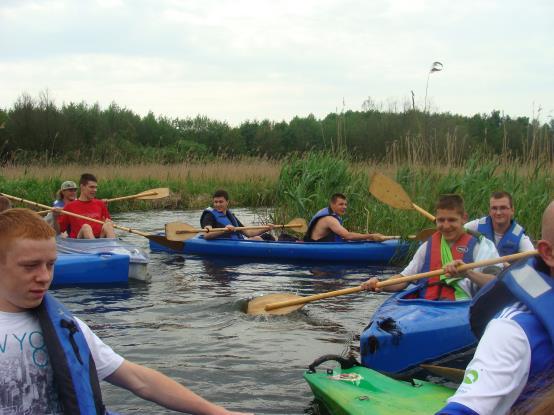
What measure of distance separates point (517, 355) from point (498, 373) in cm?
6

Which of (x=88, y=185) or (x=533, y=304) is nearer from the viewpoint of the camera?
(x=533, y=304)

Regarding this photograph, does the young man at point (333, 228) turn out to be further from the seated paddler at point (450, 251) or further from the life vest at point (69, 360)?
the life vest at point (69, 360)

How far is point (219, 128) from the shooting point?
3547cm

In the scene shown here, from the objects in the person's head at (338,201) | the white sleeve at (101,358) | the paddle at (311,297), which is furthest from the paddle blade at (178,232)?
the white sleeve at (101,358)

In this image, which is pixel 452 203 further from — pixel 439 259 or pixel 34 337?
pixel 34 337

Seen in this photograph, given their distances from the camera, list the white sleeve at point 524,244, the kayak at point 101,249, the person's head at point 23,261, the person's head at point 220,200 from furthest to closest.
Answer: the person's head at point 220,200 < the kayak at point 101,249 < the white sleeve at point 524,244 < the person's head at point 23,261

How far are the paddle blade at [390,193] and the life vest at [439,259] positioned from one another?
2.01 m

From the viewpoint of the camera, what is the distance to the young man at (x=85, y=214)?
7.97 metres

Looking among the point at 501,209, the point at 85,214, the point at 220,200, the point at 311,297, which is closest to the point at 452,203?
the point at 311,297

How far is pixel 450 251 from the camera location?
15.2ft

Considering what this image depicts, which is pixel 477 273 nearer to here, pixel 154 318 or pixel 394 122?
pixel 154 318

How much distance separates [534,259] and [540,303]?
14 centimetres

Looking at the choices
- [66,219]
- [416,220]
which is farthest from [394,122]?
[66,219]

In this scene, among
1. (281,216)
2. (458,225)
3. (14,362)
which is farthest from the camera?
(281,216)
